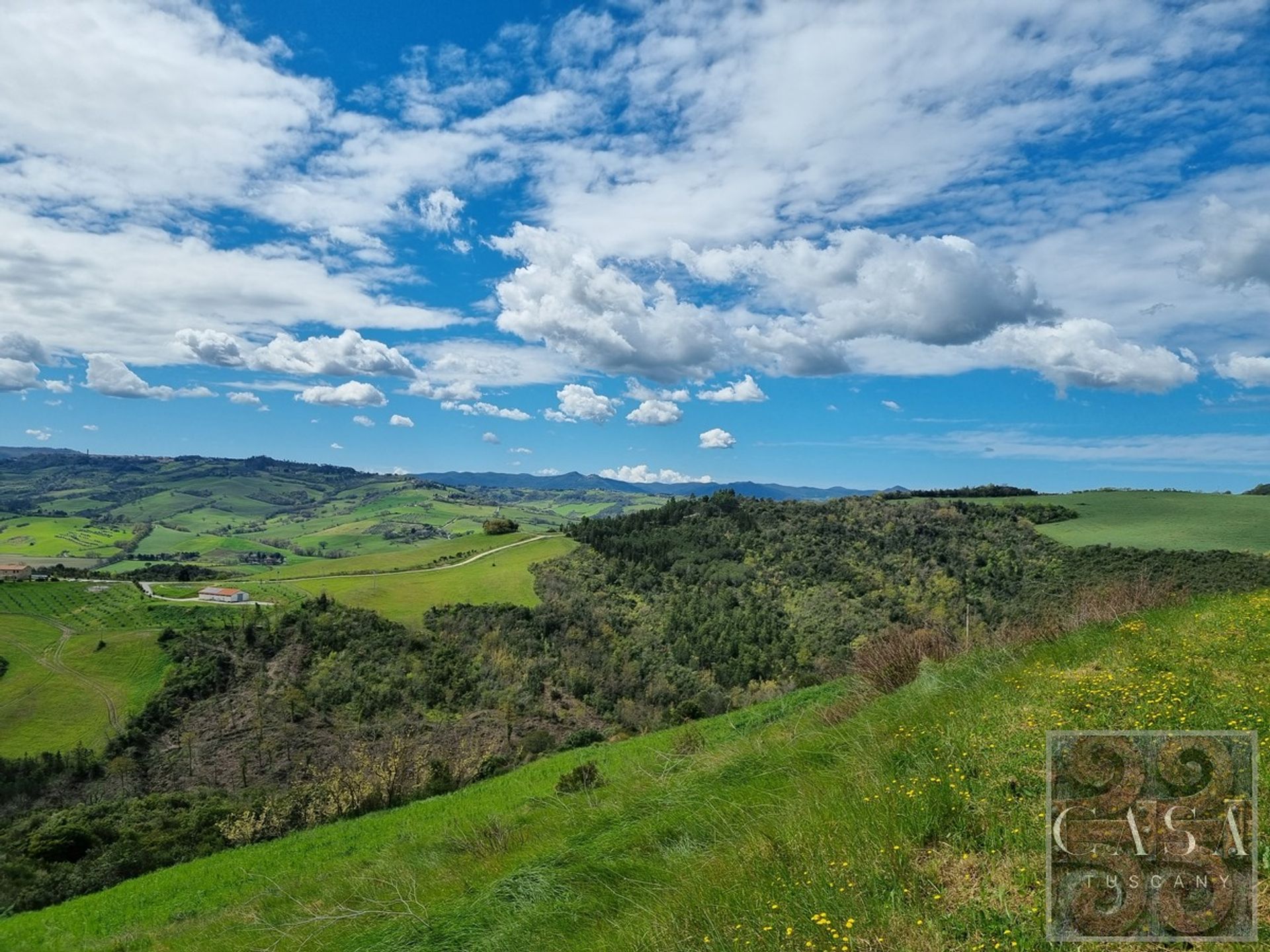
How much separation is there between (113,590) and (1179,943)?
13442 cm

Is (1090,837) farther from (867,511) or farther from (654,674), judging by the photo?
(867,511)

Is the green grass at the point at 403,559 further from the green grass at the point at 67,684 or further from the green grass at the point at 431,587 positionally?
the green grass at the point at 67,684

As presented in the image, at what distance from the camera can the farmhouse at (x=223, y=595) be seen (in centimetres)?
9668

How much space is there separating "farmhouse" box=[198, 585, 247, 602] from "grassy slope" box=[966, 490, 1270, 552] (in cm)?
12702

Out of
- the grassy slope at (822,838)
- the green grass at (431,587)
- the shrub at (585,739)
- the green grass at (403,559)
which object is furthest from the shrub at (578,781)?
the green grass at (403,559)

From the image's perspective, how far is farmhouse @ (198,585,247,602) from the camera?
96.7 meters

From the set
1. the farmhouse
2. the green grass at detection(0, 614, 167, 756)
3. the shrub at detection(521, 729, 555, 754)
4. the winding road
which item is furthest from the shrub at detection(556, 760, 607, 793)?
the farmhouse

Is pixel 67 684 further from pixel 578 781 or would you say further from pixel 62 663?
pixel 578 781

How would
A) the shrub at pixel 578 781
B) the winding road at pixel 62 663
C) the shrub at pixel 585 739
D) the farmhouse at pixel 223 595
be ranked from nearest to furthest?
the shrub at pixel 578 781 < the shrub at pixel 585 739 < the winding road at pixel 62 663 < the farmhouse at pixel 223 595

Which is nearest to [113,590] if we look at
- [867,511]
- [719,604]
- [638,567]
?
[638,567]

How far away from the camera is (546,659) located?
8112cm

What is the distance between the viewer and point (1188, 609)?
41.4 ft

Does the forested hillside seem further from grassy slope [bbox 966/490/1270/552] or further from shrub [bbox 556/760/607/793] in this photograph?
shrub [bbox 556/760/607/793]

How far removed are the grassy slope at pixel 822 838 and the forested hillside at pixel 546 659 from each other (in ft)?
10.6
